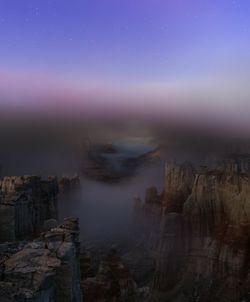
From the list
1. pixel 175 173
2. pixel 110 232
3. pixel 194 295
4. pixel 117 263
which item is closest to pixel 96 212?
pixel 110 232

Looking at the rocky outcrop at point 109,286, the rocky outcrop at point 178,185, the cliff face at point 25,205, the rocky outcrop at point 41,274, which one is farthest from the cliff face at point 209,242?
the rocky outcrop at point 41,274

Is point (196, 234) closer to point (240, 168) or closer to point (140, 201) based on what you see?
point (240, 168)

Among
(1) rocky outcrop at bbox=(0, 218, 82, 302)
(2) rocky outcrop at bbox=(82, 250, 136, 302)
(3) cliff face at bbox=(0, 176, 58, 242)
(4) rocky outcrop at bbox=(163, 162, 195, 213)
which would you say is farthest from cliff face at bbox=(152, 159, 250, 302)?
(1) rocky outcrop at bbox=(0, 218, 82, 302)

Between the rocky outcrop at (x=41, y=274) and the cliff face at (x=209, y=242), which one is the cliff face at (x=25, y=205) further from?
the cliff face at (x=209, y=242)

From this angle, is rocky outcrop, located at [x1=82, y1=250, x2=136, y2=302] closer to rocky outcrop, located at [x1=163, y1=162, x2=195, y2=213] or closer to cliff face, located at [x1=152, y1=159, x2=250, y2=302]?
cliff face, located at [x1=152, y1=159, x2=250, y2=302]

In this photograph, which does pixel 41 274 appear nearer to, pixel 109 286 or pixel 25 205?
pixel 25 205
